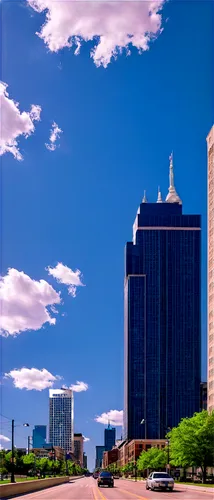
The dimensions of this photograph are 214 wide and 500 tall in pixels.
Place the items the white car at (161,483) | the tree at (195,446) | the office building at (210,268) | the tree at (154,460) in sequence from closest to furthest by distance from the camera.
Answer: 1. the white car at (161,483)
2. the tree at (195,446)
3. the tree at (154,460)
4. the office building at (210,268)

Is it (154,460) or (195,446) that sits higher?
(195,446)

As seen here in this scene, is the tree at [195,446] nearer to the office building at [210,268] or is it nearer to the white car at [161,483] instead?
the white car at [161,483]

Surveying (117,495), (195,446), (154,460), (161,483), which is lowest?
(154,460)

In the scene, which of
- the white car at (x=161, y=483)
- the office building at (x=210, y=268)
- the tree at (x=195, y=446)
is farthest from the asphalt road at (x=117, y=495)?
the office building at (x=210, y=268)

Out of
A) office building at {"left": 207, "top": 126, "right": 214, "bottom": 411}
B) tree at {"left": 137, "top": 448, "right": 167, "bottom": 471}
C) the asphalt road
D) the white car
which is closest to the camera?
the asphalt road

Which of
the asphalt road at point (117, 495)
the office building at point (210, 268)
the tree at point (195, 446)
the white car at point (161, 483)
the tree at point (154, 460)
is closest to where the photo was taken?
the asphalt road at point (117, 495)

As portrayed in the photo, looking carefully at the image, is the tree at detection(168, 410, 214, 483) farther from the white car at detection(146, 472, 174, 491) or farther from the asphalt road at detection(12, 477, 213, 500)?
the white car at detection(146, 472, 174, 491)

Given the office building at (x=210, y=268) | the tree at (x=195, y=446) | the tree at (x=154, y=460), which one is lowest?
the tree at (x=154, y=460)

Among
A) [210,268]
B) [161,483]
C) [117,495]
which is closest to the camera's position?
[117,495]

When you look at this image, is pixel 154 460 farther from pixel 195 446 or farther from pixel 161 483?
pixel 161 483

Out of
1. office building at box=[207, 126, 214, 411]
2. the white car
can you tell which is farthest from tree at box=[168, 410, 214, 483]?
office building at box=[207, 126, 214, 411]

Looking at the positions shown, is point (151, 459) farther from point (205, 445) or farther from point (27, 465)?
point (205, 445)

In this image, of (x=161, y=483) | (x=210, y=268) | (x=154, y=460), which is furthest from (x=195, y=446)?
(x=210, y=268)

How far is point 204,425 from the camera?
9425 cm
